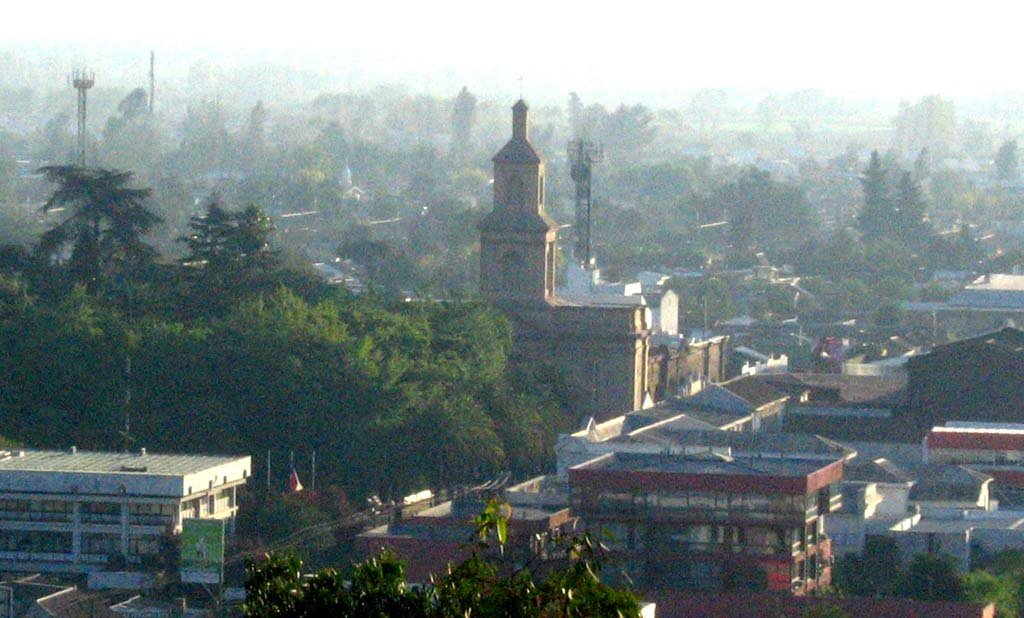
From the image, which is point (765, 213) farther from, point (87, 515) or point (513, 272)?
point (87, 515)

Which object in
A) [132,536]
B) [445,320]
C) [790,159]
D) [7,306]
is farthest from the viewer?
[790,159]

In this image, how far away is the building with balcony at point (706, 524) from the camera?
26.3 m

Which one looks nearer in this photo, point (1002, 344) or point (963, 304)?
point (1002, 344)

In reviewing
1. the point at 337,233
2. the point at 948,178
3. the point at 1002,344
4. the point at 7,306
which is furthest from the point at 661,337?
the point at 948,178

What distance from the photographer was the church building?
131ft

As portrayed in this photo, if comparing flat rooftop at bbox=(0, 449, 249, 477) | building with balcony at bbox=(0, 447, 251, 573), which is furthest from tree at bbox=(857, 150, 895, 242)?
building with balcony at bbox=(0, 447, 251, 573)

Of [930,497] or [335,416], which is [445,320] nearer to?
[335,416]

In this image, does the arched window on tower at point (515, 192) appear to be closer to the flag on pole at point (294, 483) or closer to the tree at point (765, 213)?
the flag on pole at point (294, 483)

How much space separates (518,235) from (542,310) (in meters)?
0.91

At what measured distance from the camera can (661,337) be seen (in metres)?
45.8

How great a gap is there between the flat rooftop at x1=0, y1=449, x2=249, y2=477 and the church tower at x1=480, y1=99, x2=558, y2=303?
33.9 ft

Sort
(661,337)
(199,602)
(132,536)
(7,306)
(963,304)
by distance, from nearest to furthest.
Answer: (199,602), (132,536), (7,306), (661,337), (963,304)

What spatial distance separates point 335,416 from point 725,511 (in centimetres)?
724

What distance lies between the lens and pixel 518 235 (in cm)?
4025
